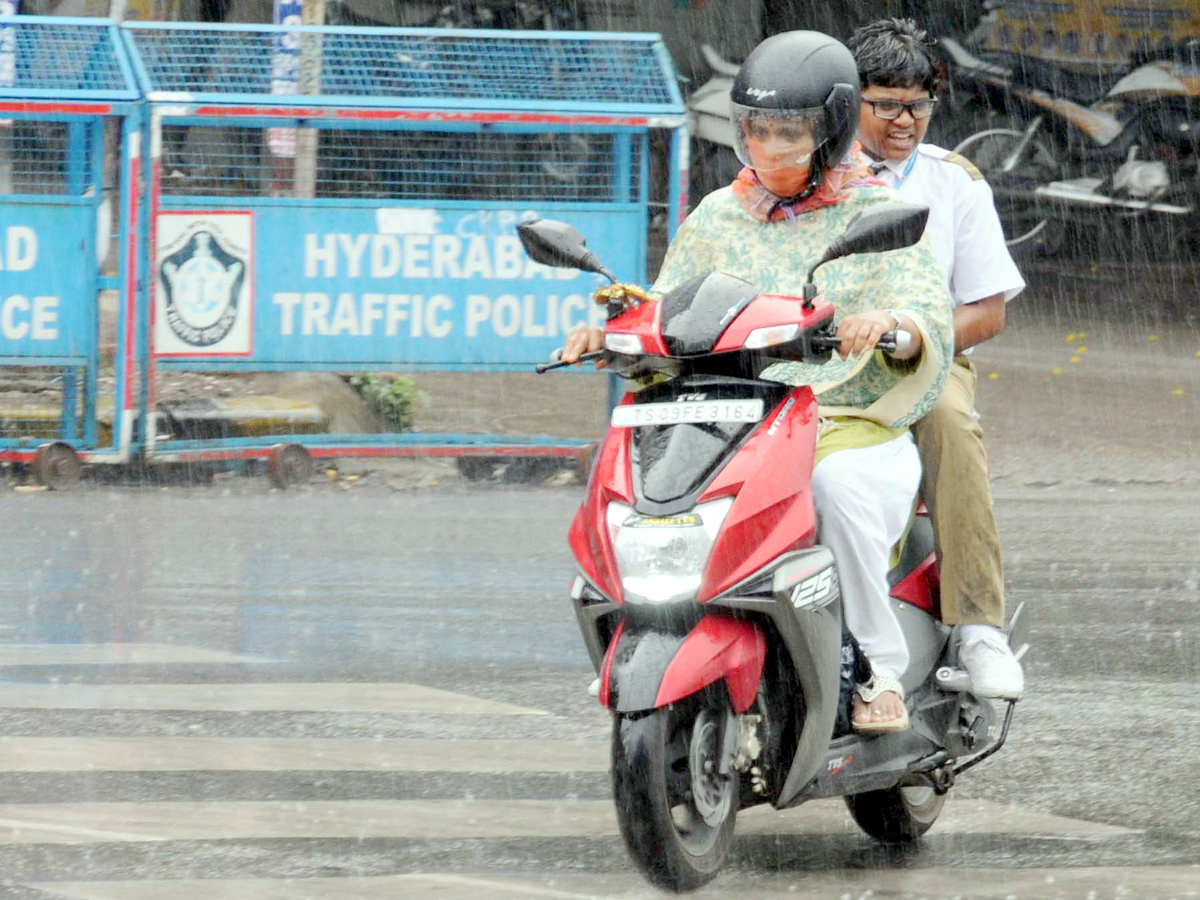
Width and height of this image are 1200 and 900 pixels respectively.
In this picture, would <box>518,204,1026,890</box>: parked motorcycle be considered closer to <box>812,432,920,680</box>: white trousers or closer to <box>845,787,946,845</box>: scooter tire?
<box>812,432,920,680</box>: white trousers

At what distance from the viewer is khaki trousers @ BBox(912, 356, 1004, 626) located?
5.17m

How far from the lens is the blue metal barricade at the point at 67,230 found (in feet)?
35.0

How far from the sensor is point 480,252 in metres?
11.4

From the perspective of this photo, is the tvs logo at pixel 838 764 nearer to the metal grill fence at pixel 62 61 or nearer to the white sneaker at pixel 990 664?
Answer: the white sneaker at pixel 990 664

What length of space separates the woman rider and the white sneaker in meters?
0.34

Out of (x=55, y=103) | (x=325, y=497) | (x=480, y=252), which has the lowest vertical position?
(x=325, y=497)

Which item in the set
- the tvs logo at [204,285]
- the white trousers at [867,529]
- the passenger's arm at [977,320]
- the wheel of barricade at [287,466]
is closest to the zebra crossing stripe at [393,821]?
the white trousers at [867,529]

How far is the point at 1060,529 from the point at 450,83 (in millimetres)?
3836

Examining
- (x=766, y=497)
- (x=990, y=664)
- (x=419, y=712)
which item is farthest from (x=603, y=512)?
(x=419, y=712)

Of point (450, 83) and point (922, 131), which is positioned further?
point (450, 83)

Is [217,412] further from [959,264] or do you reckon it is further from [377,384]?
[959,264]

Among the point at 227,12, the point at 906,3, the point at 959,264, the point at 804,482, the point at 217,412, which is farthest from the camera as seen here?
the point at 906,3

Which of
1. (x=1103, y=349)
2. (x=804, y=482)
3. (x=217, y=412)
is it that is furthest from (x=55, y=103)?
(x=1103, y=349)

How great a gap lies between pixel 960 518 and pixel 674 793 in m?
1.06
